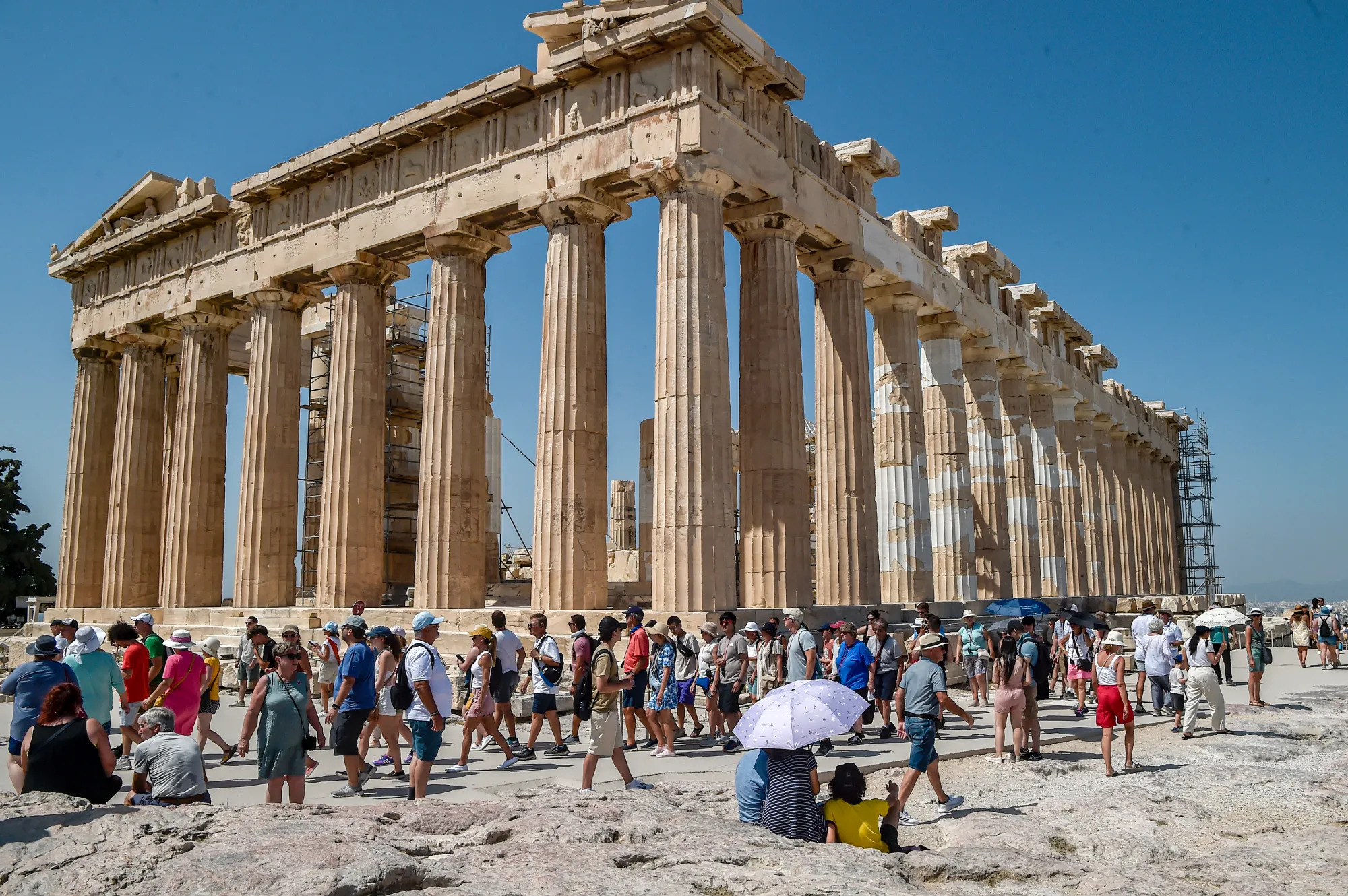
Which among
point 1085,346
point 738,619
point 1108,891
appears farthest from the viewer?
point 1085,346

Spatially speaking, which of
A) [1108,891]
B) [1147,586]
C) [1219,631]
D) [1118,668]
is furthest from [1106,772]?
[1147,586]

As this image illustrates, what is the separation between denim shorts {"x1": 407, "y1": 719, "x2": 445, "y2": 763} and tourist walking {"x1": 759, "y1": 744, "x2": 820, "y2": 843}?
11.7 ft

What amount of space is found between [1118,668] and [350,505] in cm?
1717

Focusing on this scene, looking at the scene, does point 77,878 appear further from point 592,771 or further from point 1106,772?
point 1106,772

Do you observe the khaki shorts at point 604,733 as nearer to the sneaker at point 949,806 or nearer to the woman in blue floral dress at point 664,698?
the woman in blue floral dress at point 664,698

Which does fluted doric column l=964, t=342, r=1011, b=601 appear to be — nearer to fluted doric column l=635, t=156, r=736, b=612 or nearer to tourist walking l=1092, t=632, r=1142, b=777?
fluted doric column l=635, t=156, r=736, b=612

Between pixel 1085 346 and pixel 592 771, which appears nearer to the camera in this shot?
pixel 592 771

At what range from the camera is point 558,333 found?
64.6 feet

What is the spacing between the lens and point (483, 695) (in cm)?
1184

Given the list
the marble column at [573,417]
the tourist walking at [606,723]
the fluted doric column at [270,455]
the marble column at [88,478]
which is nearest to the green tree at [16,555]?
the marble column at [88,478]

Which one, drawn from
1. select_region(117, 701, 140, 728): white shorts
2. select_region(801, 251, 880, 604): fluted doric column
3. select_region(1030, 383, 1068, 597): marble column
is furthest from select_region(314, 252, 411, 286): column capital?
select_region(1030, 383, 1068, 597): marble column

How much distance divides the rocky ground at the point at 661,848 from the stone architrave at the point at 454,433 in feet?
38.0

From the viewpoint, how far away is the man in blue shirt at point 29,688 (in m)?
8.45

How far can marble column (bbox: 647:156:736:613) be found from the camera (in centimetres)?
1786
